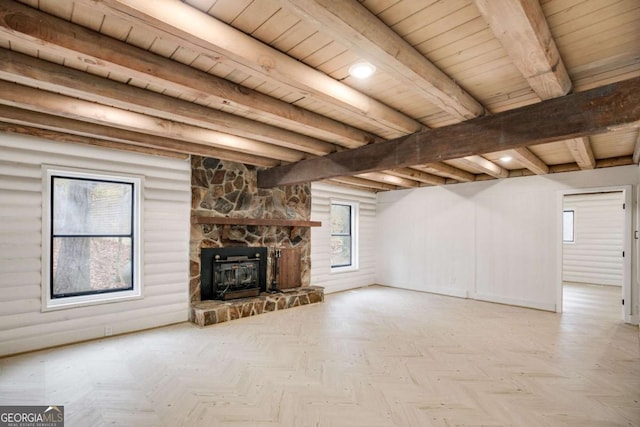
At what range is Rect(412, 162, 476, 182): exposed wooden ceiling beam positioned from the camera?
5.23 metres

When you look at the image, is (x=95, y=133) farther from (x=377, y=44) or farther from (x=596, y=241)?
(x=596, y=241)

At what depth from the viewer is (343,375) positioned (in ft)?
10.3

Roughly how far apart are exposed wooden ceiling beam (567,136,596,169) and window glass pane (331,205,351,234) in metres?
4.42

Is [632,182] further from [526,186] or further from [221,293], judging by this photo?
[221,293]

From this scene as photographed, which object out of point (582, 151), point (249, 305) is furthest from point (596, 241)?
point (249, 305)

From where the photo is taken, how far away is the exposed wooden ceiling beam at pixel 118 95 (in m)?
2.21

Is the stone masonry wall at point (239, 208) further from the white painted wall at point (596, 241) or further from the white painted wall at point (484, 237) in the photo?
the white painted wall at point (596, 241)

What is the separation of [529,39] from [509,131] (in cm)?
115

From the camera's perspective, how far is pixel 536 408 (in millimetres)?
2584

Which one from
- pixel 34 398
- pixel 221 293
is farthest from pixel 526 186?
pixel 34 398

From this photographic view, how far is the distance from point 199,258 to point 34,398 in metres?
2.49

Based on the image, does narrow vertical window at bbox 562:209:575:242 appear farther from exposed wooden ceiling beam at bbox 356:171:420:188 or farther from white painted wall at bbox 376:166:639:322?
exposed wooden ceiling beam at bbox 356:171:420:188

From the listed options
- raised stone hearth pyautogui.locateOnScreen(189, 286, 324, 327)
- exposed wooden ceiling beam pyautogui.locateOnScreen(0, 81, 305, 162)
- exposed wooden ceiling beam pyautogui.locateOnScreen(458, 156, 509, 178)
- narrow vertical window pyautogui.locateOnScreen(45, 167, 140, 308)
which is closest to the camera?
exposed wooden ceiling beam pyautogui.locateOnScreen(0, 81, 305, 162)

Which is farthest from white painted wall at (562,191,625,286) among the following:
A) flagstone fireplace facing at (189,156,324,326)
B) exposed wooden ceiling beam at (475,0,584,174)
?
exposed wooden ceiling beam at (475,0,584,174)
